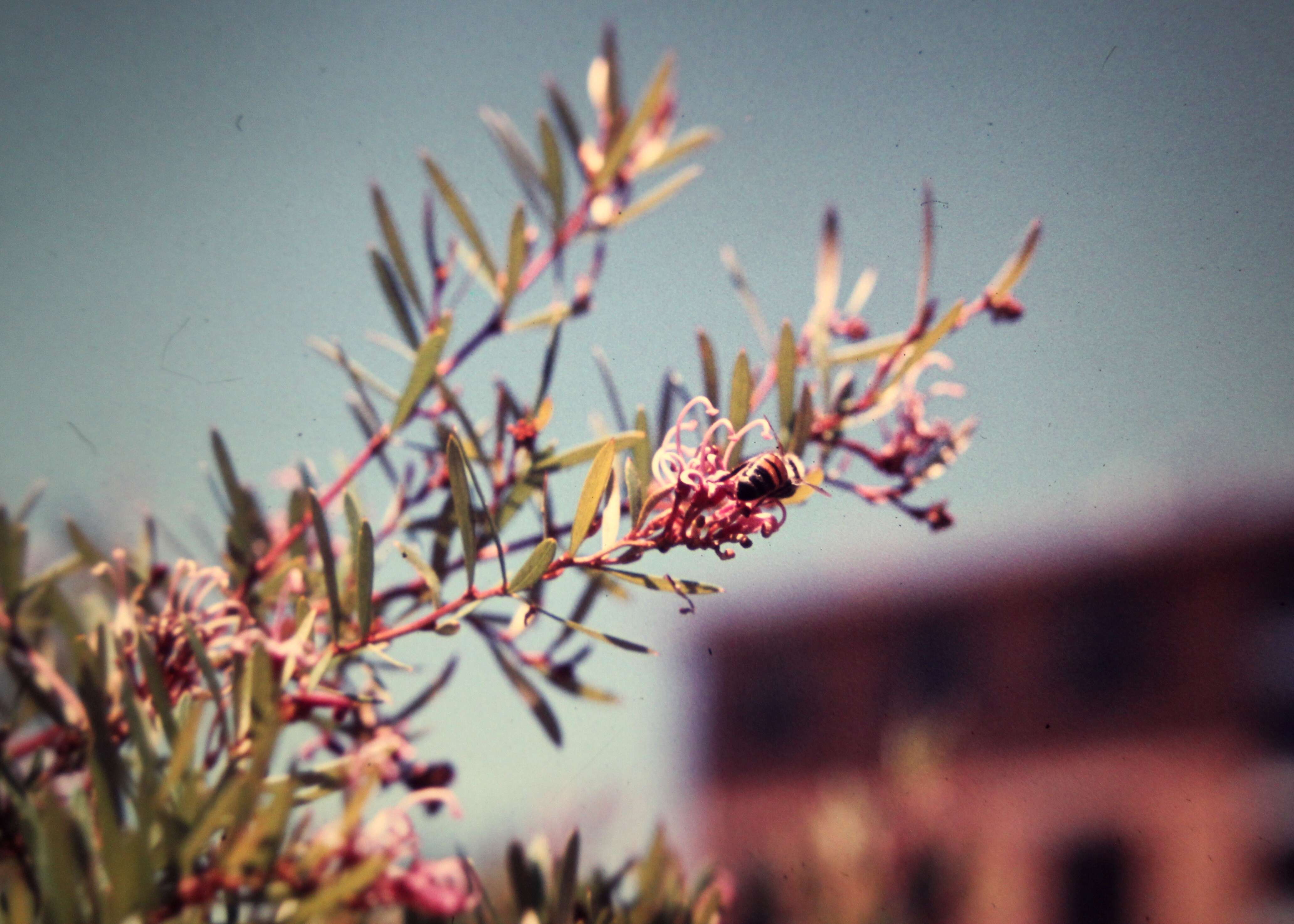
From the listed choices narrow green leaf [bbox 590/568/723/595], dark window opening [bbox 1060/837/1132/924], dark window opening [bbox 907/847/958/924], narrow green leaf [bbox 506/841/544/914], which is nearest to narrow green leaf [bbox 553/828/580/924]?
narrow green leaf [bbox 506/841/544/914]

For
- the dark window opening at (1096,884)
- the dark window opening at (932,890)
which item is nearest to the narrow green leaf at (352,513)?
the dark window opening at (932,890)

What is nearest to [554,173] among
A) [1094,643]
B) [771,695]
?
[771,695]

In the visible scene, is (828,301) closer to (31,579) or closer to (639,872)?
(639,872)

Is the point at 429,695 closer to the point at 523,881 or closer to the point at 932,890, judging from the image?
the point at 523,881

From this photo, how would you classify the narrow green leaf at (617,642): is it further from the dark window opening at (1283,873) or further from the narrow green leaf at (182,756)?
the dark window opening at (1283,873)

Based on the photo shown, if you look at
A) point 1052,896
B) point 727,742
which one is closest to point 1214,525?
point 1052,896

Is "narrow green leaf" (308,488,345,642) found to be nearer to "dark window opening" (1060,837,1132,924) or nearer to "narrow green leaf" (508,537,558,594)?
"narrow green leaf" (508,537,558,594)
